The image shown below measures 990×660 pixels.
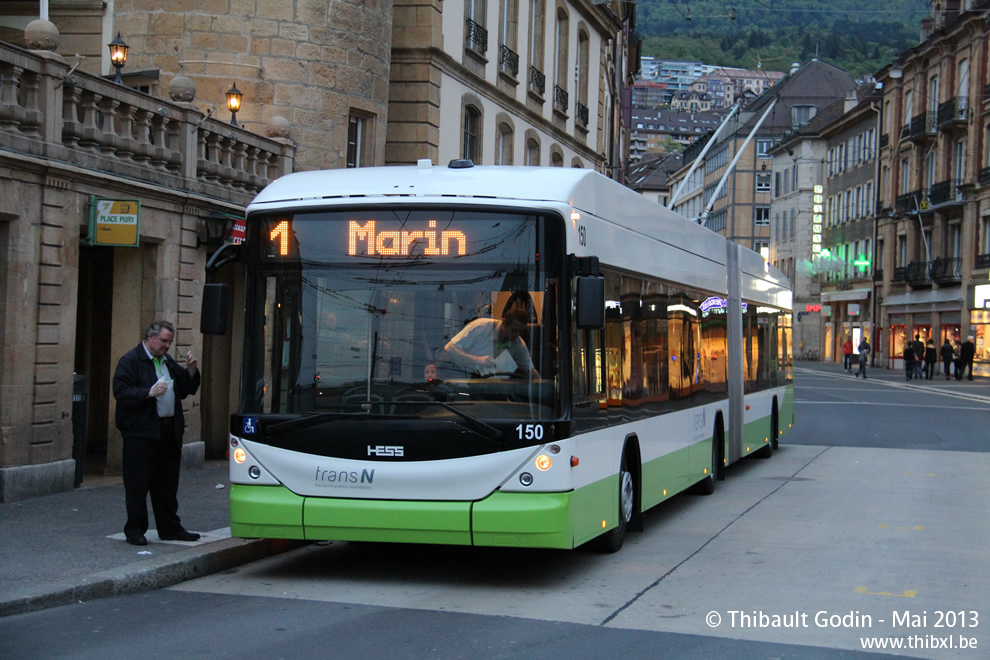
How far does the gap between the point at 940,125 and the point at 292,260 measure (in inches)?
2130

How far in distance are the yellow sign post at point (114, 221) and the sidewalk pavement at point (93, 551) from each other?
253 cm

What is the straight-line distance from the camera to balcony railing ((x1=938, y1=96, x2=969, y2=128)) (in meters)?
55.7


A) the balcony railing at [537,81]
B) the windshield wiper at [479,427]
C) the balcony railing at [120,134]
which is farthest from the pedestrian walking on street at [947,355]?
the windshield wiper at [479,427]

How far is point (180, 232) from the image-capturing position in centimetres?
1448

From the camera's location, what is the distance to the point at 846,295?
75.1 metres

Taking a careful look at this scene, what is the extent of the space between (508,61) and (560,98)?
17.1 ft

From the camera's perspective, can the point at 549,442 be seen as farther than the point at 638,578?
No

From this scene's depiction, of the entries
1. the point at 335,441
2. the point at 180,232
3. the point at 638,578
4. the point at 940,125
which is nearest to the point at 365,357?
the point at 335,441

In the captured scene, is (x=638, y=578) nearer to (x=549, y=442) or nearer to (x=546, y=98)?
(x=549, y=442)

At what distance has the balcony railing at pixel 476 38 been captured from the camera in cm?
2524

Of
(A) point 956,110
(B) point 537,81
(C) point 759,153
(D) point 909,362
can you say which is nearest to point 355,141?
(B) point 537,81

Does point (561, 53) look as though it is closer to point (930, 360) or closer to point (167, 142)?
point (167, 142)

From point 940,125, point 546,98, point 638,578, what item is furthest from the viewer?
point 940,125

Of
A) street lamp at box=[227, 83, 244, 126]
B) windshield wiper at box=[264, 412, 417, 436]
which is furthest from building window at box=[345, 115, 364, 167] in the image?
windshield wiper at box=[264, 412, 417, 436]
